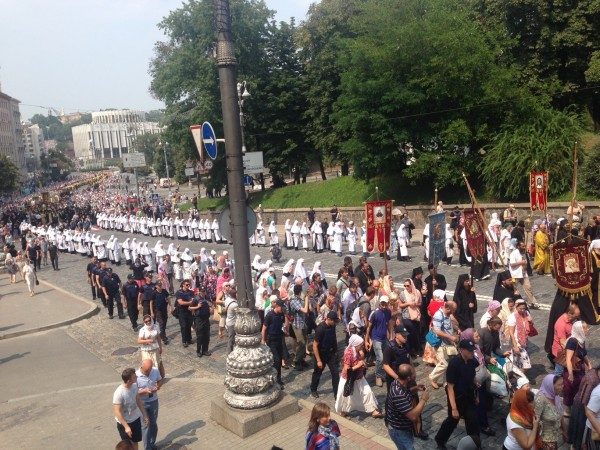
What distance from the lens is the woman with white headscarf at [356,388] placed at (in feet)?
25.4

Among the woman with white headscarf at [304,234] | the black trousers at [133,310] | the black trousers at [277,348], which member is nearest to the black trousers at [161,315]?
the black trousers at [133,310]

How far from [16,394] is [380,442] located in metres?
7.11

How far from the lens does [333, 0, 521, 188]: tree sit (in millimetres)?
24344

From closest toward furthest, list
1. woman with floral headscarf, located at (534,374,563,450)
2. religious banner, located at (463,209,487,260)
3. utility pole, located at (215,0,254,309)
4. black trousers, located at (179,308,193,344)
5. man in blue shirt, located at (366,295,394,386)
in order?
woman with floral headscarf, located at (534,374,563,450) → utility pole, located at (215,0,254,309) → man in blue shirt, located at (366,295,394,386) → black trousers, located at (179,308,193,344) → religious banner, located at (463,209,487,260)

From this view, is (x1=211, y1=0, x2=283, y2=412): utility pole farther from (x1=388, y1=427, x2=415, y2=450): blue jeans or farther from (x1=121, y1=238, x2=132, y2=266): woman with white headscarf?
(x1=121, y1=238, x2=132, y2=266): woman with white headscarf

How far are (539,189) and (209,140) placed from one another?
444 inches

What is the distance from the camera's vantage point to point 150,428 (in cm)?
744

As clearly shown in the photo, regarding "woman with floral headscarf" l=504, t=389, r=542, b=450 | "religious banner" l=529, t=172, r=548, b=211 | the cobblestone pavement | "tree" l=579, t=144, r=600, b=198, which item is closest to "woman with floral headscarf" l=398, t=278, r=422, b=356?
the cobblestone pavement

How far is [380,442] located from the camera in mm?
7223

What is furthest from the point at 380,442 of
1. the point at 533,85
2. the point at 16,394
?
the point at 533,85

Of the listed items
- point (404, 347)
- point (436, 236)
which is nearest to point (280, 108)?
point (436, 236)

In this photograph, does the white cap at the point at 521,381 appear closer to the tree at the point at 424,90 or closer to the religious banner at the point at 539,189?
the religious banner at the point at 539,189

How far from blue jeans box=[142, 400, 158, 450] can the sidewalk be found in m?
9.28

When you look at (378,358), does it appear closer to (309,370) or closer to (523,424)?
(309,370)
